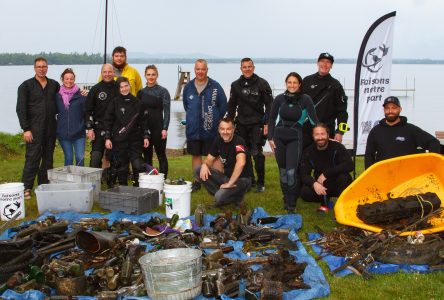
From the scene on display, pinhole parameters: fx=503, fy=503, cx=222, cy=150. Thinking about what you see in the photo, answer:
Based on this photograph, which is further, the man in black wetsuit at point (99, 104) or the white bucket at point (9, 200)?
the man in black wetsuit at point (99, 104)

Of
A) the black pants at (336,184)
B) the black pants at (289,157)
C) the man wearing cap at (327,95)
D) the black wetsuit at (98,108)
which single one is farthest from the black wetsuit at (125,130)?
the black pants at (336,184)

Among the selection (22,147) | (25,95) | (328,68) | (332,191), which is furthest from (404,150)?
(22,147)

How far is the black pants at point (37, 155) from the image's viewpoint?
7055mm

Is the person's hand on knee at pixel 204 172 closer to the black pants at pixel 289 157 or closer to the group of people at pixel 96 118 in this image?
the black pants at pixel 289 157

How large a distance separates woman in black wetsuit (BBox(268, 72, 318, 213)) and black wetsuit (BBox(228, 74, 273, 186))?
0.92 meters

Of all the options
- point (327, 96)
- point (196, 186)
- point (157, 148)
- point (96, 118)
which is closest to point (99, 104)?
point (96, 118)

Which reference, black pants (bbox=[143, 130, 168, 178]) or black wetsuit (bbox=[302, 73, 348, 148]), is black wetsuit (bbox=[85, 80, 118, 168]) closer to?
black pants (bbox=[143, 130, 168, 178])

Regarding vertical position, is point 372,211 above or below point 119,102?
below

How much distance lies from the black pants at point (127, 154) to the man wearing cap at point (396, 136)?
10.8 ft

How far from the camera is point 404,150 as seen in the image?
19.1ft

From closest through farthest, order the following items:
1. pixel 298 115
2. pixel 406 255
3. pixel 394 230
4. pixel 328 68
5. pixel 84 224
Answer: pixel 406 255 → pixel 394 230 → pixel 84 224 → pixel 298 115 → pixel 328 68

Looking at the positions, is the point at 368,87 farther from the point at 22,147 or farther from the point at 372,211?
the point at 22,147

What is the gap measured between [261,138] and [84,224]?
9.54 feet

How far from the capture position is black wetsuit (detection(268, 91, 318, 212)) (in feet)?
20.4
